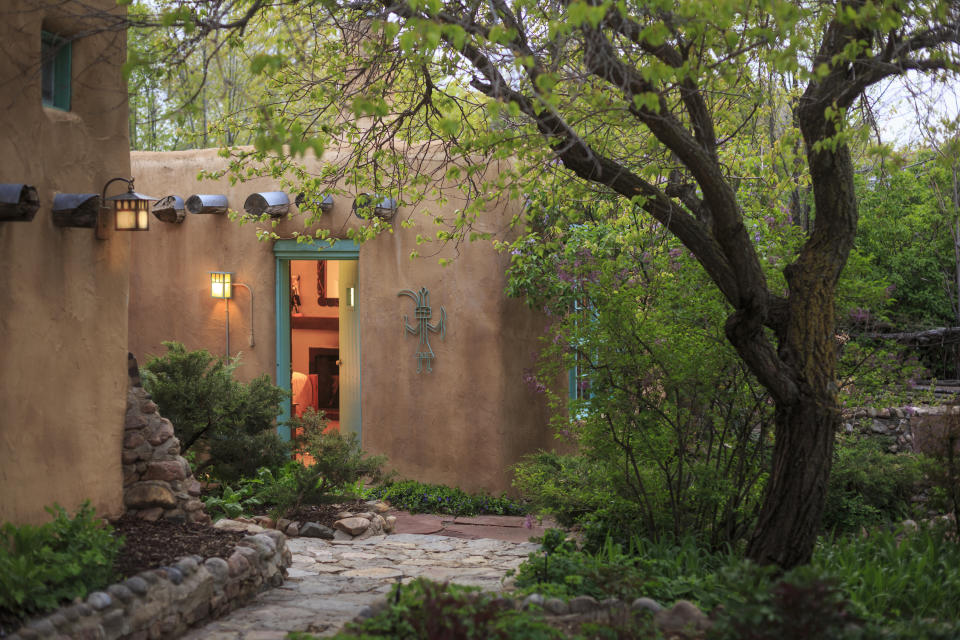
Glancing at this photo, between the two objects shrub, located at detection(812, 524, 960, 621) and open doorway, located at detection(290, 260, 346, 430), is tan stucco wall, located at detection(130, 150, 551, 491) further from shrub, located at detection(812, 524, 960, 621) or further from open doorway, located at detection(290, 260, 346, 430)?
shrub, located at detection(812, 524, 960, 621)

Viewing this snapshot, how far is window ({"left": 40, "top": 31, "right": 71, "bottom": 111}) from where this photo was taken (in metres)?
5.66

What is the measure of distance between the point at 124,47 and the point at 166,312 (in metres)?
5.49

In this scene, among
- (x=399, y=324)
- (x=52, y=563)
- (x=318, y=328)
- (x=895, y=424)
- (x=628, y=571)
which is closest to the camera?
(x=52, y=563)

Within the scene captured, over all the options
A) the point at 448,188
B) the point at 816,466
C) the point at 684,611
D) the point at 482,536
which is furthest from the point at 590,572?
the point at 448,188

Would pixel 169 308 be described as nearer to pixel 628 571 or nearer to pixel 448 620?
pixel 628 571

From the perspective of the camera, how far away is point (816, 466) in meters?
4.88

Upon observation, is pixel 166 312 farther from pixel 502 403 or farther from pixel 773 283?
pixel 773 283

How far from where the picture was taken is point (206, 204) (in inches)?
407

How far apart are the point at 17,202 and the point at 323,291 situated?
325 inches

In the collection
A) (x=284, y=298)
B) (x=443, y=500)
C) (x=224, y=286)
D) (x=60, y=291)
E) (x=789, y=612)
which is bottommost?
(x=443, y=500)

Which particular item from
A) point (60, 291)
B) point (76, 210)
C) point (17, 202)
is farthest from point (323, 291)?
point (17, 202)

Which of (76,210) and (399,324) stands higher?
(76,210)

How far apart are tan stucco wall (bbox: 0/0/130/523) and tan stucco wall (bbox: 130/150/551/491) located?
153 inches

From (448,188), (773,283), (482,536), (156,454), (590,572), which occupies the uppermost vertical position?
(448,188)
